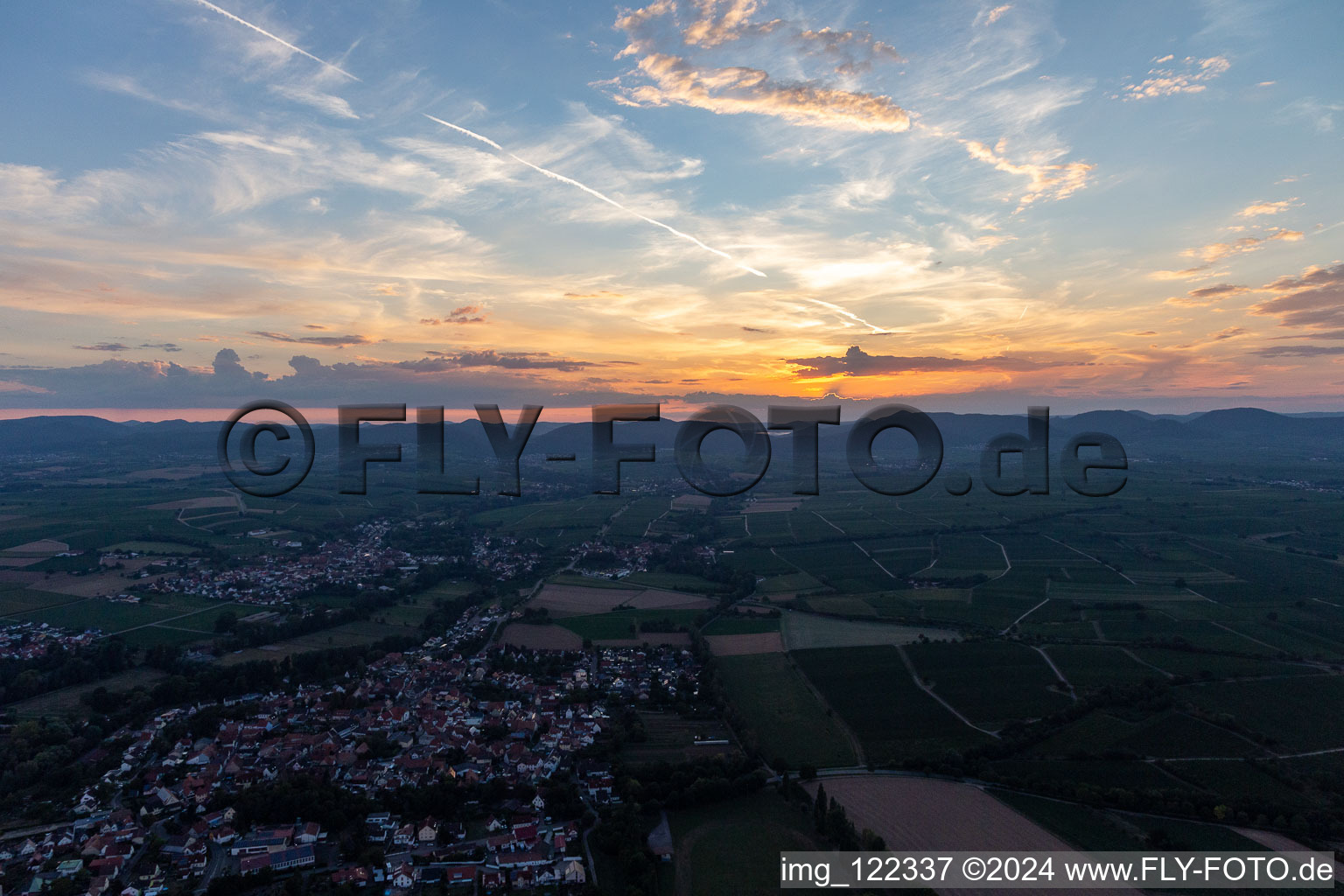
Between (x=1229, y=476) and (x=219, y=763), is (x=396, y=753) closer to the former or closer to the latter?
(x=219, y=763)

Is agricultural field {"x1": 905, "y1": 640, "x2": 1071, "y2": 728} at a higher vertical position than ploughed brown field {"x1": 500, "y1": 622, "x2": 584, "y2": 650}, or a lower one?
higher

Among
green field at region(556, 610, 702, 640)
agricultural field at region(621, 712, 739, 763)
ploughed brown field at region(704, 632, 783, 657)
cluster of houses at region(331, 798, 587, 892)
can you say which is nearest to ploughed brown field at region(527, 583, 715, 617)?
green field at region(556, 610, 702, 640)

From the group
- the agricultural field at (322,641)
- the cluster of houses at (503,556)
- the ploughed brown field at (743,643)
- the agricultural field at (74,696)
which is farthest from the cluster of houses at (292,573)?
the ploughed brown field at (743,643)

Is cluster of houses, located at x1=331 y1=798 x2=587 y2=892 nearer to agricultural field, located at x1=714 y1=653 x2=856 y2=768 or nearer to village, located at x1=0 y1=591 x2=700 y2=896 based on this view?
village, located at x1=0 y1=591 x2=700 y2=896

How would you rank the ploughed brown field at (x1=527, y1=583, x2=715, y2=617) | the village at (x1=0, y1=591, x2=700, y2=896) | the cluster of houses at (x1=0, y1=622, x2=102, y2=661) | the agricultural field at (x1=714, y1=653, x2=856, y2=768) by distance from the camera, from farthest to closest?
the ploughed brown field at (x1=527, y1=583, x2=715, y2=617) < the cluster of houses at (x1=0, y1=622, x2=102, y2=661) < the agricultural field at (x1=714, y1=653, x2=856, y2=768) < the village at (x1=0, y1=591, x2=700, y2=896)

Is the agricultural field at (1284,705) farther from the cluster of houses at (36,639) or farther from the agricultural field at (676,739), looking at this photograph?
the cluster of houses at (36,639)

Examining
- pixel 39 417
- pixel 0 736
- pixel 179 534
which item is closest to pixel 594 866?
pixel 0 736
